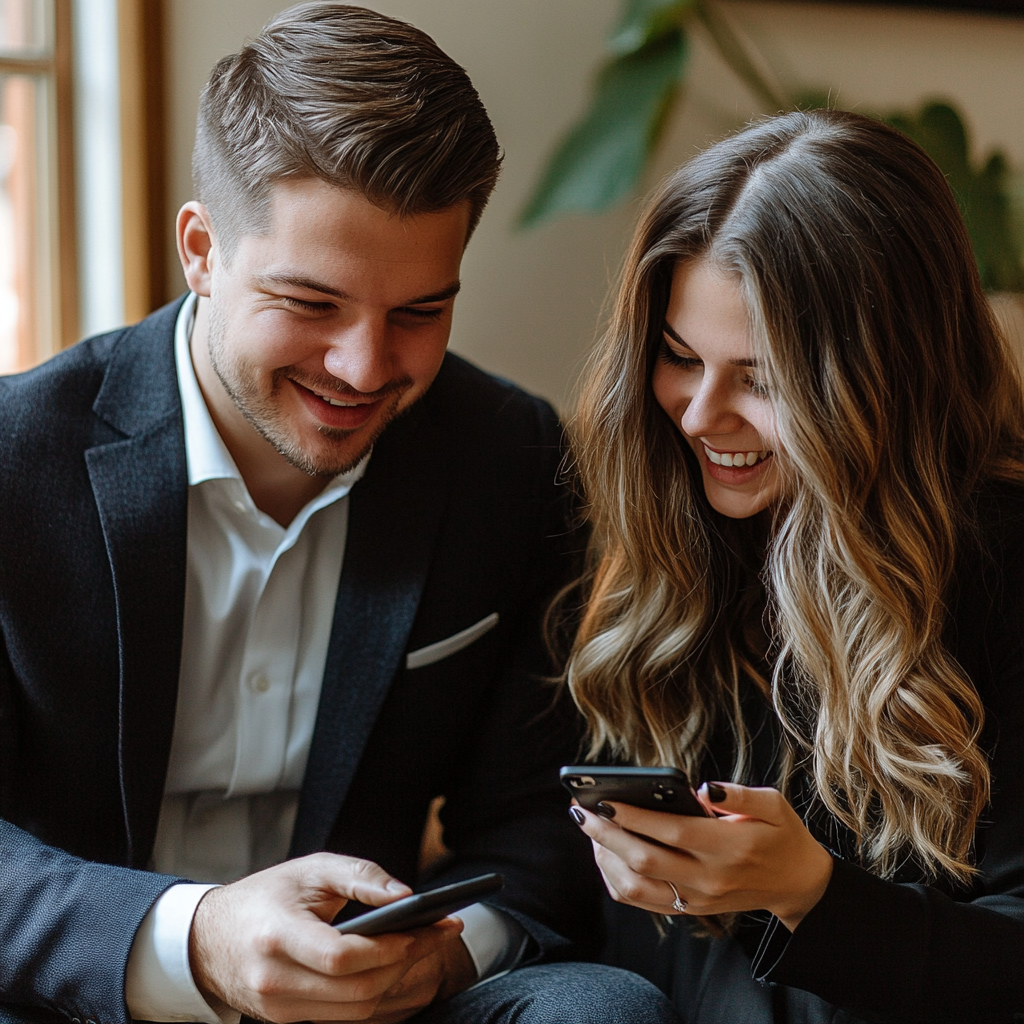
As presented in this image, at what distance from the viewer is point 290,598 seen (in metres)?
1.41

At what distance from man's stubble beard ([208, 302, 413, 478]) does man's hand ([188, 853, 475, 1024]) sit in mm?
424

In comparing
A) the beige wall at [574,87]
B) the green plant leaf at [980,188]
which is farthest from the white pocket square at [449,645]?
the green plant leaf at [980,188]

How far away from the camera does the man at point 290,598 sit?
118 centimetres

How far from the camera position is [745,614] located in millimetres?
1392

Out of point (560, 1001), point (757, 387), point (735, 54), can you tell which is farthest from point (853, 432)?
point (735, 54)

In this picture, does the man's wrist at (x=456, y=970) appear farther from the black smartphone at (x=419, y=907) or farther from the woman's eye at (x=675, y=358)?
the woman's eye at (x=675, y=358)

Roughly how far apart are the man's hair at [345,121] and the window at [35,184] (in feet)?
3.32

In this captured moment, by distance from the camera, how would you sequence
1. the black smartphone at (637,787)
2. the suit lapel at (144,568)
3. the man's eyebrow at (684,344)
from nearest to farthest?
the black smartphone at (637,787) < the man's eyebrow at (684,344) < the suit lapel at (144,568)

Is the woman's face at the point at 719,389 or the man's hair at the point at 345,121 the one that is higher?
the man's hair at the point at 345,121

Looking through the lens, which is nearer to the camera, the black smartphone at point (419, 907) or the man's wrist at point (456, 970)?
the black smartphone at point (419, 907)

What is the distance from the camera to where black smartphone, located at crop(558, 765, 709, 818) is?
934mm

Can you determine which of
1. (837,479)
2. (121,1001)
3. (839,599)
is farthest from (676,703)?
(121,1001)

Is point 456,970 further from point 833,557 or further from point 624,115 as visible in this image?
point 624,115

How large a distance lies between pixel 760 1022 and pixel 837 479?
0.58 meters
